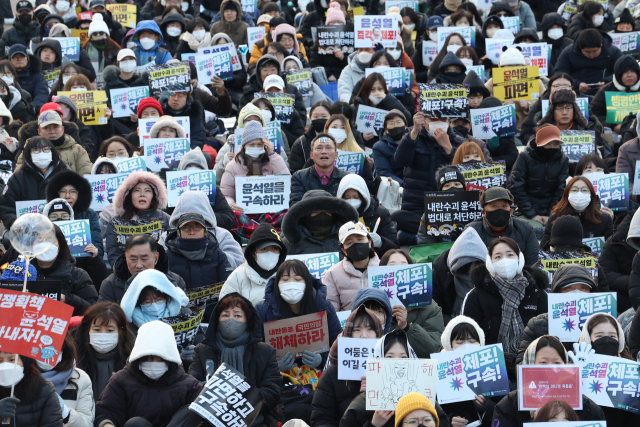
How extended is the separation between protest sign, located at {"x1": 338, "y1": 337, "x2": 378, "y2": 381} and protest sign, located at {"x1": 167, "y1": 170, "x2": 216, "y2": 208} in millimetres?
4099

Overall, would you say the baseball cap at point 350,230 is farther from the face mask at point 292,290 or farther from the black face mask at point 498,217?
the black face mask at point 498,217

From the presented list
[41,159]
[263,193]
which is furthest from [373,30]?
[41,159]

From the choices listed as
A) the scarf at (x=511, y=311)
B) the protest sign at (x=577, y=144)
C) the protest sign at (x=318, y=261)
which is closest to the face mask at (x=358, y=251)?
the protest sign at (x=318, y=261)

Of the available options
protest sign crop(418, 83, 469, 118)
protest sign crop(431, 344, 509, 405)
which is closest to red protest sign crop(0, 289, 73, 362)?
protest sign crop(431, 344, 509, 405)

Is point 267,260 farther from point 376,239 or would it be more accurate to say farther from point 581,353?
point 581,353

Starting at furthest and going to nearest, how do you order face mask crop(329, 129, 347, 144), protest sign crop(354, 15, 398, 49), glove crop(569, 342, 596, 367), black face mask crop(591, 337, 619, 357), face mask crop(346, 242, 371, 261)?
protest sign crop(354, 15, 398, 49) < face mask crop(329, 129, 347, 144) < face mask crop(346, 242, 371, 261) < black face mask crop(591, 337, 619, 357) < glove crop(569, 342, 596, 367)

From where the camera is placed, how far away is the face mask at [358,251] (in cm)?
882

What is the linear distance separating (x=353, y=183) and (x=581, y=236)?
2321 mm

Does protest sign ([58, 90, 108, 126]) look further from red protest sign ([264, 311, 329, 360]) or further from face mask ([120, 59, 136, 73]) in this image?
red protest sign ([264, 311, 329, 360])

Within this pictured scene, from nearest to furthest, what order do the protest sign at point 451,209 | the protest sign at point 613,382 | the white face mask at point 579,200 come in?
the protest sign at point 613,382, the protest sign at point 451,209, the white face mask at point 579,200

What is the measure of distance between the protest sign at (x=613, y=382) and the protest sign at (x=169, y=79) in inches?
325

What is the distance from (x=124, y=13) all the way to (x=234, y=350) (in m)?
13.3

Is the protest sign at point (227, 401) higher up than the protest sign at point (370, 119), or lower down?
lower down

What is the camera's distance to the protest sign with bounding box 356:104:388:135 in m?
13.6
